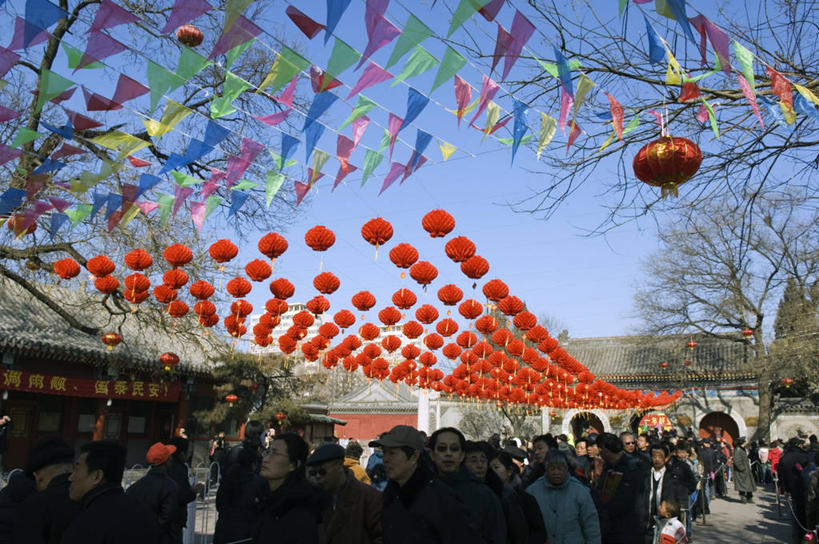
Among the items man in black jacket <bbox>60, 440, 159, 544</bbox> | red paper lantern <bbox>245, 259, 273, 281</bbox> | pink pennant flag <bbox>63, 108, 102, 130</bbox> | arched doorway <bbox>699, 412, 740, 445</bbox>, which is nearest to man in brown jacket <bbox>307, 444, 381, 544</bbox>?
man in black jacket <bbox>60, 440, 159, 544</bbox>

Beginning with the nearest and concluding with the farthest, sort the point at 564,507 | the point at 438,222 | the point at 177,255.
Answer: the point at 564,507, the point at 438,222, the point at 177,255

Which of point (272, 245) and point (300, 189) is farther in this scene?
point (272, 245)

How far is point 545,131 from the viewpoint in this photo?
5.79 metres

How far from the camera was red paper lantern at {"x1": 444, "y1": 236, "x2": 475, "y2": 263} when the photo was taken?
996 centimetres

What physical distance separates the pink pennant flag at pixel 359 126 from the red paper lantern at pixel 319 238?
3094mm

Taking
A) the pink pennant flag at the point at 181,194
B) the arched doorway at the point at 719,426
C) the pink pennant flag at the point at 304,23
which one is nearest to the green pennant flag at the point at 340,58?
the pink pennant flag at the point at 304,23

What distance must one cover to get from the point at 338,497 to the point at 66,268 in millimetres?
8078

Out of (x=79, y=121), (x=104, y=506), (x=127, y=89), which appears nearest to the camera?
(x=104, y=506)

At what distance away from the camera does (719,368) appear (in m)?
26.2

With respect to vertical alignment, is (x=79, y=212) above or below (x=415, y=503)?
above

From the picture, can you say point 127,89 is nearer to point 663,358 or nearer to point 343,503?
point 343,503

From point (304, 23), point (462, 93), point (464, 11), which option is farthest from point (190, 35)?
point (464, 11)

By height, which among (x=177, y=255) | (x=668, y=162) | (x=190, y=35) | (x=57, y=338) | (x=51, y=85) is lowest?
(x=57, y=338)

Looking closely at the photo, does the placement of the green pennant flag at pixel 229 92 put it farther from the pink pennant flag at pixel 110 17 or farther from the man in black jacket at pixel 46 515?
the man in black jacket at pixel 46 515
